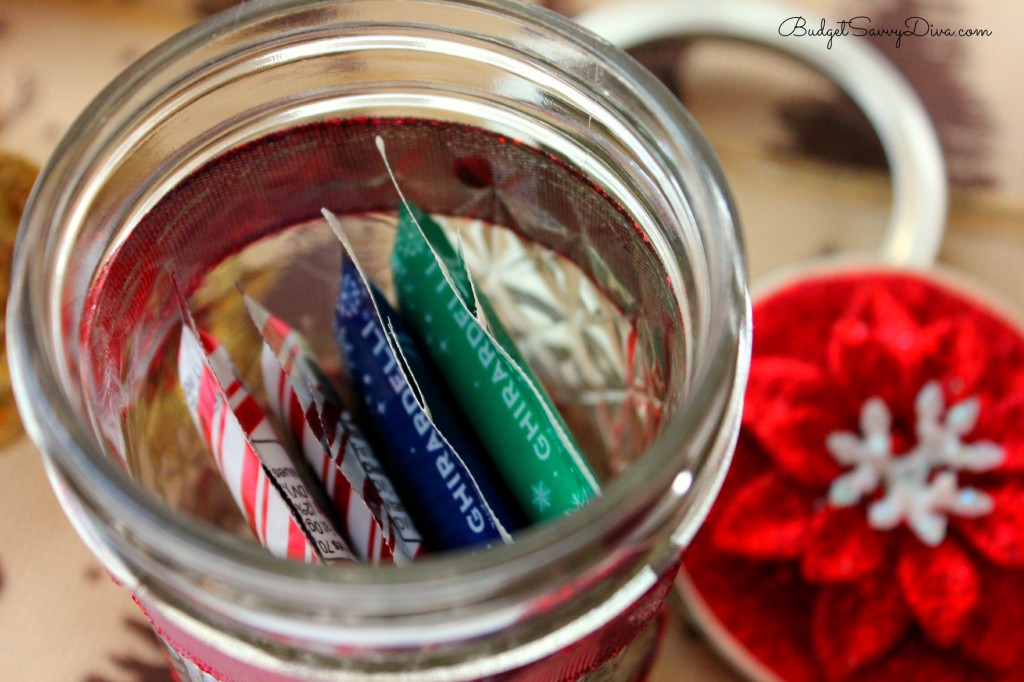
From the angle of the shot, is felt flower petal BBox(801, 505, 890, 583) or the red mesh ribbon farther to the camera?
felt flower petal BBox(801, 505, 890, 583)

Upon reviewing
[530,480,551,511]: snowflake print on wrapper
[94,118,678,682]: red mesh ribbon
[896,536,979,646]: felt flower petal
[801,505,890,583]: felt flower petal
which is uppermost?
[94,118,678,682]: red mesh ribbon

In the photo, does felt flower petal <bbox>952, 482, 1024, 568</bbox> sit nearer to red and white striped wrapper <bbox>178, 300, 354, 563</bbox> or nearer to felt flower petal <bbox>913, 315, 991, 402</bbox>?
felt flower petal <bbox>913, 315, 991, 402</bbox>

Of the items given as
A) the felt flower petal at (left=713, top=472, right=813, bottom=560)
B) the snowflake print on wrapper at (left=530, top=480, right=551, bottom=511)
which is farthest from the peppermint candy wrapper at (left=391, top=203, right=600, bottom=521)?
the felt flower petal at (left=713, top=472, right=813, bottom=560)

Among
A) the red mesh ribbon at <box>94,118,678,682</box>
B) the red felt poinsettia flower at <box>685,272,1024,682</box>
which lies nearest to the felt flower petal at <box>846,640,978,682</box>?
the red felt poinsettia flower at <box>685,272,1024,682</box>

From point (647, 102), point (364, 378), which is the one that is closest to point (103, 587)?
point (364, 378)

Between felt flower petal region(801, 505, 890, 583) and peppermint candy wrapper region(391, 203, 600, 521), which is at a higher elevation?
peppermint candy wrapper region(391, 203, 600, 521)

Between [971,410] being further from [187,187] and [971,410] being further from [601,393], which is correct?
[187,187]

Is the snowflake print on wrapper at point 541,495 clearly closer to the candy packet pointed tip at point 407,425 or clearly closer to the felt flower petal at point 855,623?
the candy packet pointed tip at point 407,425

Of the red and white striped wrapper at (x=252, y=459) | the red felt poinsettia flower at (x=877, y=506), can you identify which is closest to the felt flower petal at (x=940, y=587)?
the red felt poinsettia flower at (x=877, y=506)
